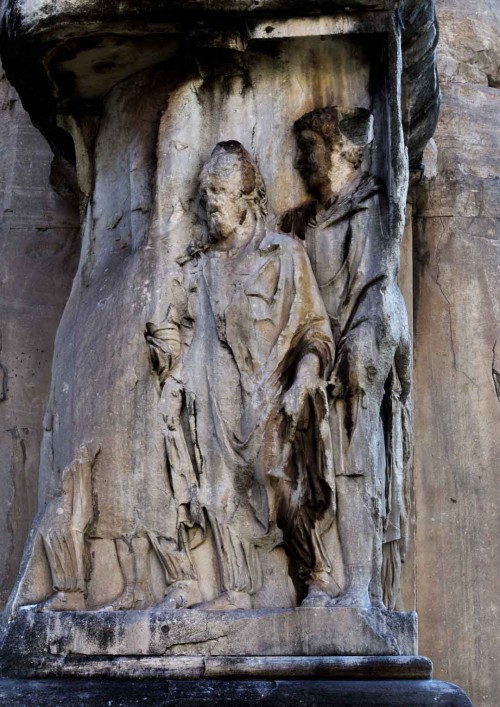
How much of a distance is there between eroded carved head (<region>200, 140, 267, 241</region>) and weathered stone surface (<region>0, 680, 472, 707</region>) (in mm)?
2055

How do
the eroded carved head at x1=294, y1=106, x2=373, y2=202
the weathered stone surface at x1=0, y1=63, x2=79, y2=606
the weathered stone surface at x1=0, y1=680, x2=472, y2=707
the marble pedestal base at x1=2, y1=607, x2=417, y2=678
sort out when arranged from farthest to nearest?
the weathered stone surface at x1=0, y1=63, x2=79, y2=606
the eroded carved head at x1=294, y1=106, x2=373, y2=202
the marble pedestal base at x1=2, y1=607, x2=417, y2=678
the weathered stone surface at x1=0, y1=680, x2=472, y2=707

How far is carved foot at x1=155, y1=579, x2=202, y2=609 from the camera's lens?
742 centimetres

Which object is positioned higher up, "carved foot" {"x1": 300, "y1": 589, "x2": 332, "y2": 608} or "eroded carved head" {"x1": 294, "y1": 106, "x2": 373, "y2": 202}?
"eroded carved head" {"x1": 294, "y1": 106, "x2": 373, "y2": 202}

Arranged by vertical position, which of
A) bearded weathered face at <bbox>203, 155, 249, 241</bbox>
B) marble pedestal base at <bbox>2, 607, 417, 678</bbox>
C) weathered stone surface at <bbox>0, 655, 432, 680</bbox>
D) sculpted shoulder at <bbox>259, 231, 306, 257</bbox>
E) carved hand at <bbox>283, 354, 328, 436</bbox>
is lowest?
weathered stone surface at <bbox>0, 655, 432, 680</bbox>

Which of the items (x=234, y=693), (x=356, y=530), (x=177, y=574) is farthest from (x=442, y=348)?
(x=234, y=693)

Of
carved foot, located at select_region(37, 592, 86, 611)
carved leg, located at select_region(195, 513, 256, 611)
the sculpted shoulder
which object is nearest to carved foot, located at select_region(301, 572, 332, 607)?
carved leg, located at select_region(195, 513, 256, 611)

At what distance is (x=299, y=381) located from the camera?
24.8 ft

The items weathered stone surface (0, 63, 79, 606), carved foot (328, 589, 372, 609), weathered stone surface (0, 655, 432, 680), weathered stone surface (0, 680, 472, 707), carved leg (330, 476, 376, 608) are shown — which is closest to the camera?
weathered stone surface (0, 680, 472, 707)

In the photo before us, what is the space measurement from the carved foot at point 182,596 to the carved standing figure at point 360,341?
0.55 meters

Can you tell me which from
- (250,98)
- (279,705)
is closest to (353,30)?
(250,98)

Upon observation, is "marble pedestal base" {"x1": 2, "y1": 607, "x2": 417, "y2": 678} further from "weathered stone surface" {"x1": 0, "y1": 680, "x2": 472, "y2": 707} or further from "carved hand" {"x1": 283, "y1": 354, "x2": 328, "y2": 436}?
"carved hand" {"x1": 283, "y1": 354, "x2": 328, "y2": 436}

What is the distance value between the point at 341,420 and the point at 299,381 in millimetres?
272

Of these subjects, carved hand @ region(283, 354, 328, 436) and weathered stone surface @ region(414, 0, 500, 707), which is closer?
carved hand @ region(283, 354, 328, 436)

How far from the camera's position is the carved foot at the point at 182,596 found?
742cm
